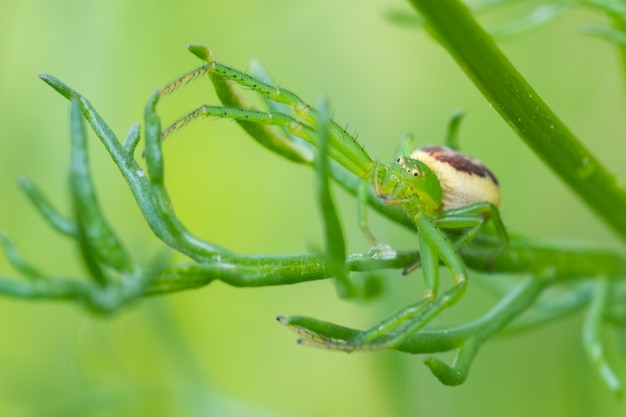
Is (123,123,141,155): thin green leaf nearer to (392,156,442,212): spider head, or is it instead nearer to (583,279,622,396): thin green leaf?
(392,156,442,212): spider head

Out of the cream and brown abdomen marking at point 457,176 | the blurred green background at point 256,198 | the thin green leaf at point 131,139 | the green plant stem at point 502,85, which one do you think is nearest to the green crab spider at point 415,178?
the cream and brown abdomen marking at point 457,176

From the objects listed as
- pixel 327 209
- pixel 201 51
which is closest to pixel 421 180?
pixel 201 51

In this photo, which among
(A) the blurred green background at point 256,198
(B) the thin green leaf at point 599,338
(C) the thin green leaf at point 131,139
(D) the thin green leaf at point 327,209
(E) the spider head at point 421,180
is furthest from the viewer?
(A) the blurred green background at point 256,198

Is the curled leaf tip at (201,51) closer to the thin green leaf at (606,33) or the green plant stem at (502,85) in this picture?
the green plant stem at (502,85)

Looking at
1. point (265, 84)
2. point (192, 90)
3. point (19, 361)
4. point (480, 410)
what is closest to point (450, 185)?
point (265, 84)

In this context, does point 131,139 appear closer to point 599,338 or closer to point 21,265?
point 21,265

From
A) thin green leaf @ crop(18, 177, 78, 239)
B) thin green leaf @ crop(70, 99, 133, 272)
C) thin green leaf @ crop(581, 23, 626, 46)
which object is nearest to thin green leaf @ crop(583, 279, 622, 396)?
thin green leaf @ crop(581, 23, 626, 46)

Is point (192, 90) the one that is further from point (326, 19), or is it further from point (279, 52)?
point (326, 19)
